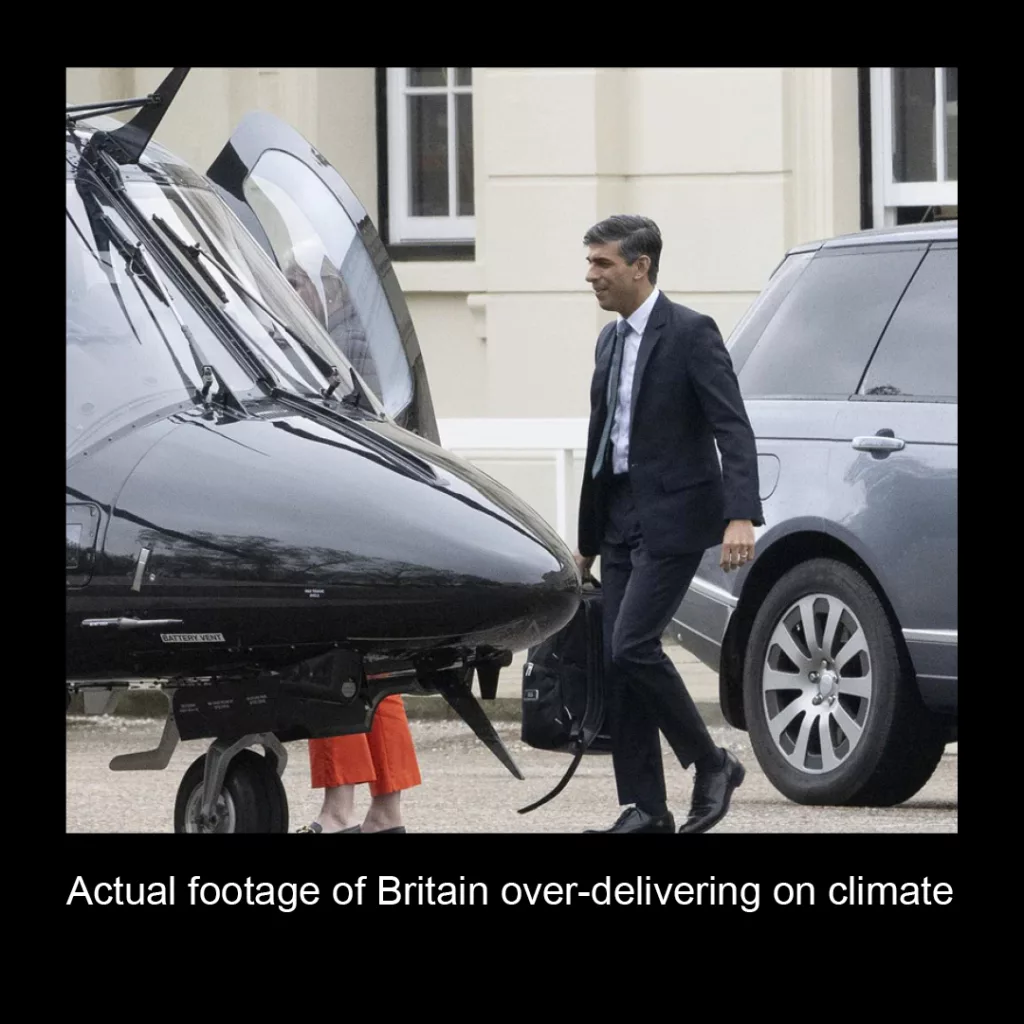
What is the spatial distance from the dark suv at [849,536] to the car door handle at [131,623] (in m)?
2.98

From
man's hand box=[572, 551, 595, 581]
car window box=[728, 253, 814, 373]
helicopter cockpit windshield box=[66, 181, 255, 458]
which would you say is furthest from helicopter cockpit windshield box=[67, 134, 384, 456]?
car window box=[728, 253, 814, 373]

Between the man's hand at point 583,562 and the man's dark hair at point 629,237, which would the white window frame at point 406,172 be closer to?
the man's hand at point 583,562

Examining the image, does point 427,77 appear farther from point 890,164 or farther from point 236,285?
point 236,285

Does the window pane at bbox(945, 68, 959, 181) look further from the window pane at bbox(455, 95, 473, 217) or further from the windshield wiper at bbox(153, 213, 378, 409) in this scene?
the windshield wiper at bbox(153, 213, 378, 409)

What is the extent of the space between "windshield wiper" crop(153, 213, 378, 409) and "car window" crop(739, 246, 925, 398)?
2.39 meters

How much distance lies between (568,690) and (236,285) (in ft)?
5.32

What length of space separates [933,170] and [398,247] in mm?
2785

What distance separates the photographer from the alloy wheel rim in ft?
28.9

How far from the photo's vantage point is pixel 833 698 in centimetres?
891

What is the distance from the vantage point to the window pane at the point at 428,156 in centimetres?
1433

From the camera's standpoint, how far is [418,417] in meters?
8.12

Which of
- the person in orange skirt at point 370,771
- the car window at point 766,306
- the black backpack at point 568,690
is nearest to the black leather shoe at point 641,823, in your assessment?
the black backpack at point 568,690
